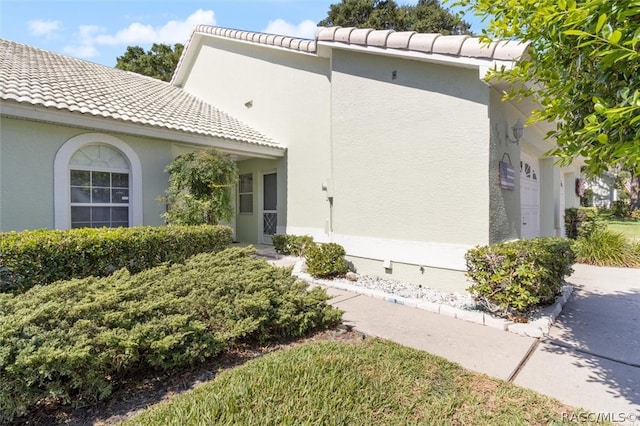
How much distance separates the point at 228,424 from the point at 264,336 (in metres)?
1.76

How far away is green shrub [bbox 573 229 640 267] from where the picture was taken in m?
9.76

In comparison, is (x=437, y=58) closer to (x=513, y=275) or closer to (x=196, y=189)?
(x=513, y=275)

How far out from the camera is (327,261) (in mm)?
7910

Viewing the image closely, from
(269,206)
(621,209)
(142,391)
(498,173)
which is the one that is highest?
(498,173)

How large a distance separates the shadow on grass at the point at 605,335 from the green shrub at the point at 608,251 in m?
2.75

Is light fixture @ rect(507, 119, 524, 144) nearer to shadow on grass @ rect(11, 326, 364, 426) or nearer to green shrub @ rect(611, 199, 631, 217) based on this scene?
shadow on grass @ rect(11, 326, 364, 426)

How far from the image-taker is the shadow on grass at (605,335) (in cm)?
370

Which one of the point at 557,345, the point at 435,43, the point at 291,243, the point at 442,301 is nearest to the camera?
the point at 557,345

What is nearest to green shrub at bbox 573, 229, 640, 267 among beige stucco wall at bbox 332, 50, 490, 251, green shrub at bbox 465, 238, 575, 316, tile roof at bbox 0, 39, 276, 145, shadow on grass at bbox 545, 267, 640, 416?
shadow on grass at bbox 545, 267, 640, 416

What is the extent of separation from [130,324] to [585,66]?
5.14 m

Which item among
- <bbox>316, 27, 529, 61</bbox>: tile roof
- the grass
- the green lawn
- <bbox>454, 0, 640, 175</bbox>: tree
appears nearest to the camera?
<bbox>454, 0, 640, 175</bbox>: tree

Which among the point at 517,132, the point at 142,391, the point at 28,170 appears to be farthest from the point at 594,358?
the point at 28,170

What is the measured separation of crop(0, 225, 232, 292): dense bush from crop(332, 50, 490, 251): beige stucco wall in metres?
4.15

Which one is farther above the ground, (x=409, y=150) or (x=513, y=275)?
(x=409, y=150)
